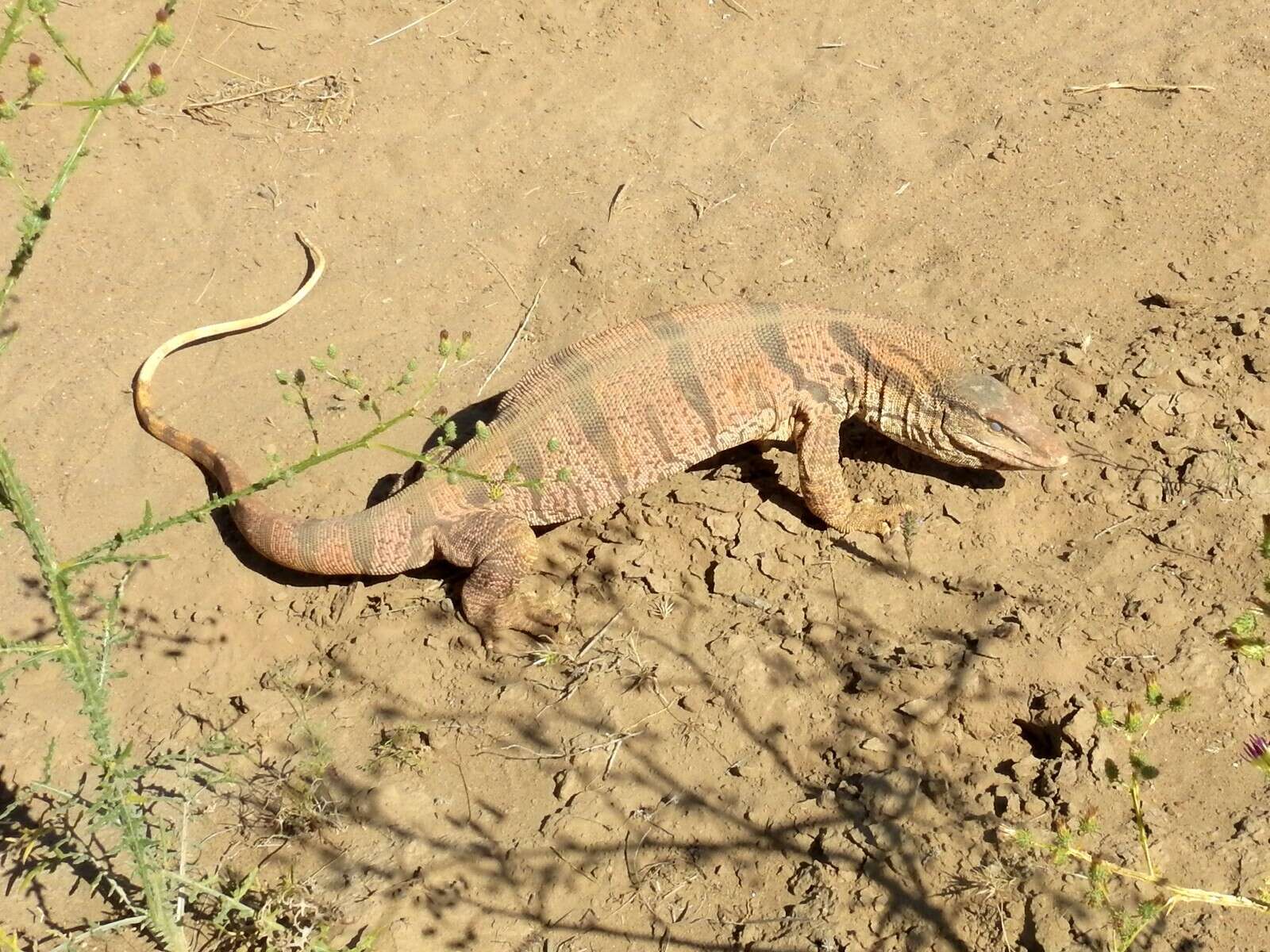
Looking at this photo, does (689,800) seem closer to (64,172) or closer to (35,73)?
(64,172)

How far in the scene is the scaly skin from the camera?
645 centimetres

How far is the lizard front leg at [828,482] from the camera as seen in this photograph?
629 cm

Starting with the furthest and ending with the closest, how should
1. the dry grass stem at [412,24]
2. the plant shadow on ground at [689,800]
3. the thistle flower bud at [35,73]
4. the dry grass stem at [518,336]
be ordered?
the dry grass stem at [412,24], the dry grass stem at [518,336], the plant shadow on ground at [689,800], the thistle flower bud at [35,73]

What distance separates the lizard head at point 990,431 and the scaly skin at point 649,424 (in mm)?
21

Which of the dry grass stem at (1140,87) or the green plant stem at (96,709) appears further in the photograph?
the dry grass stem at (1140,87)

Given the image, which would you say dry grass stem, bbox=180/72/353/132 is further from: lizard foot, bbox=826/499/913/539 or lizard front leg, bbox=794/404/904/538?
lizard foot, bbox=826/499/913/539

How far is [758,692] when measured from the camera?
17.6 ft

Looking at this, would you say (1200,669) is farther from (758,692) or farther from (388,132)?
(388,132)

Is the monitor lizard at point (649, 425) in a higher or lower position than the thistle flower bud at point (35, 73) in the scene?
lower

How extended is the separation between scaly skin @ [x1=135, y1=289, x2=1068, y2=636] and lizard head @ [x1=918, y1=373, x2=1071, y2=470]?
2 centimetres

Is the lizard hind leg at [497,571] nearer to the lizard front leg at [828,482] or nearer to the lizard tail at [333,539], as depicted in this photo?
the lizard tail at [333,539]

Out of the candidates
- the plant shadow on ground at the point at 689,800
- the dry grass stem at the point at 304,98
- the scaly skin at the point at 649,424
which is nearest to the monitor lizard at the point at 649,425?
the scaly skin at the point at 649,424

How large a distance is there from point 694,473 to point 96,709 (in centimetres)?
439

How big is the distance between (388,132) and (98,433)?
4039 millimetres
